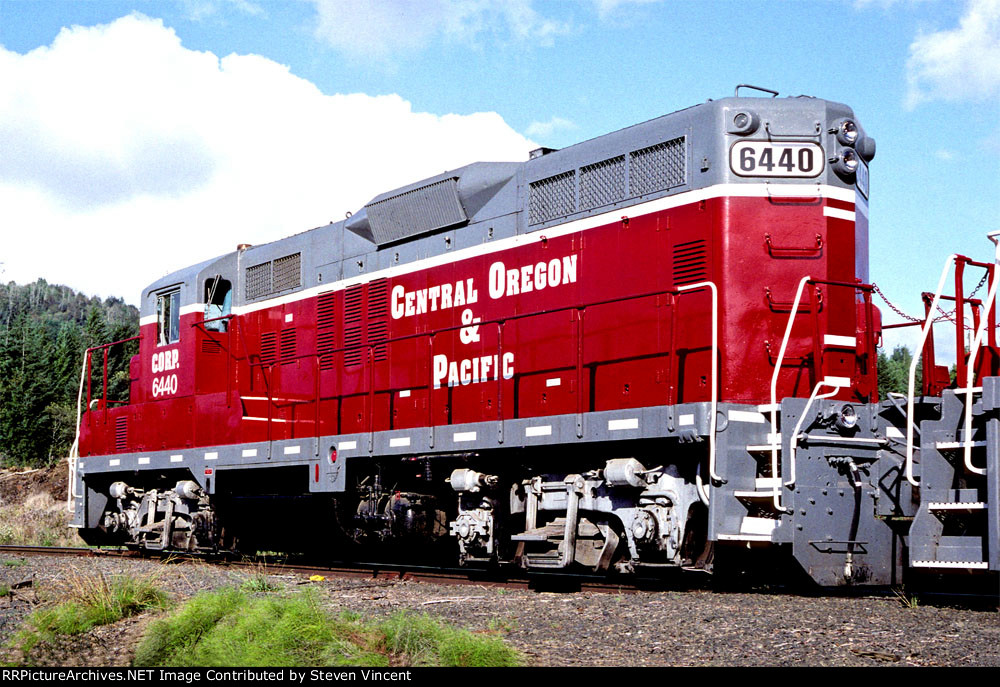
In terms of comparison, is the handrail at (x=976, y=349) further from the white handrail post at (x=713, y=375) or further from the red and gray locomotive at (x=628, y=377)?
the white handrail post at (x=713, y=375)

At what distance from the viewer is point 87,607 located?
709cm

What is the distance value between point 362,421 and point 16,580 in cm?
379

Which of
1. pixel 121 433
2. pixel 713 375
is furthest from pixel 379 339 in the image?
pixel 121 433

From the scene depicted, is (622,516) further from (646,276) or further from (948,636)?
(948,636)

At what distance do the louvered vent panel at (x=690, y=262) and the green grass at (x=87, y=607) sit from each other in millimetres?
4876

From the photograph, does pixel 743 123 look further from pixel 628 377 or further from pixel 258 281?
pixel 258 281

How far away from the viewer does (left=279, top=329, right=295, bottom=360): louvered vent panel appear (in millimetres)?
12945

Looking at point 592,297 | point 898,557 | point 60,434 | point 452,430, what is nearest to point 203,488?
point 452,430

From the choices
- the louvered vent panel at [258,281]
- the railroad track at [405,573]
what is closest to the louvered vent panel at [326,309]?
the louvered vent panel at [258,281]

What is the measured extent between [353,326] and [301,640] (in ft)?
22.8

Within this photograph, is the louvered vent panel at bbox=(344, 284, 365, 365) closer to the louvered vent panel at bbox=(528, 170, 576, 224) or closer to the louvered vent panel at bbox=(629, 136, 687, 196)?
the louvered vent panel at bbox=(528, 170, 576, 224)

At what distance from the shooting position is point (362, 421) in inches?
463

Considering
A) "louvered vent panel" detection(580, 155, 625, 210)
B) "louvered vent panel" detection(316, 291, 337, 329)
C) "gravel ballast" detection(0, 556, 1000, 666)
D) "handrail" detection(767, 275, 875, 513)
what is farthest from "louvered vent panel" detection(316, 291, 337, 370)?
"handrail" detection(767, 275, 875, 513)

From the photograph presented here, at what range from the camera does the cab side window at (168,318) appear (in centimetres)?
1437
